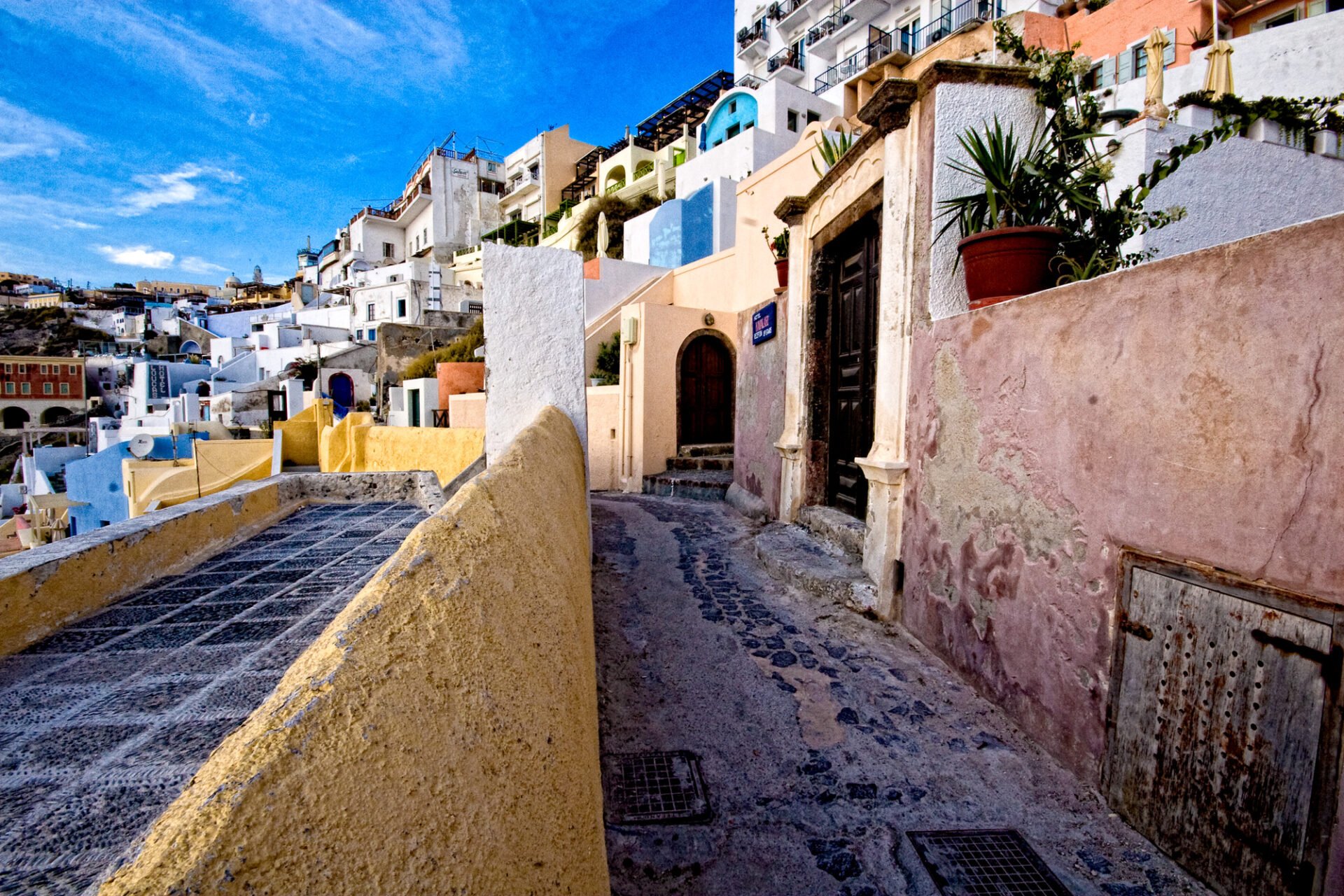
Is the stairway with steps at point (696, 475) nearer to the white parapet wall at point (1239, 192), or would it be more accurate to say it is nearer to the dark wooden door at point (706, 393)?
the dark wooden door at point (706, 393)

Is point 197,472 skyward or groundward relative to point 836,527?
groundward

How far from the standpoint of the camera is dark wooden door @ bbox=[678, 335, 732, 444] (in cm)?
1155

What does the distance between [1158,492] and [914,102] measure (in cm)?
304

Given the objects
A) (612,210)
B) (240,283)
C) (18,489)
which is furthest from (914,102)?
(240,283)

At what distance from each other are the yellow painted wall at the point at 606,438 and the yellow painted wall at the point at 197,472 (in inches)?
290

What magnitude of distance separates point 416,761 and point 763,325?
22.8ft

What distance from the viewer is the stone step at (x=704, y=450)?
1109 centimetres

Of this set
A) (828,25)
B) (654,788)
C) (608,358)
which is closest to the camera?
(654,788)

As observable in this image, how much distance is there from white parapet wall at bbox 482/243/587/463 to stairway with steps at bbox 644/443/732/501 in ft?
16.6

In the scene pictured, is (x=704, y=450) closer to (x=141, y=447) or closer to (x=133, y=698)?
(x=133, y=698)

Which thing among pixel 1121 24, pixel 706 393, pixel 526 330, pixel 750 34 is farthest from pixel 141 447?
pixel 750 34

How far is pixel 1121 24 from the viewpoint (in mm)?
15477

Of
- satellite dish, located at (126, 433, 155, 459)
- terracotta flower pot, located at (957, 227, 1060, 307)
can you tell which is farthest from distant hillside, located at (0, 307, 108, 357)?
terracotta flower pot, located at (957, 227, 1060, 307)

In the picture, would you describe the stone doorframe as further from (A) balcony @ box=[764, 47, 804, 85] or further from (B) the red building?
(B) the red building
